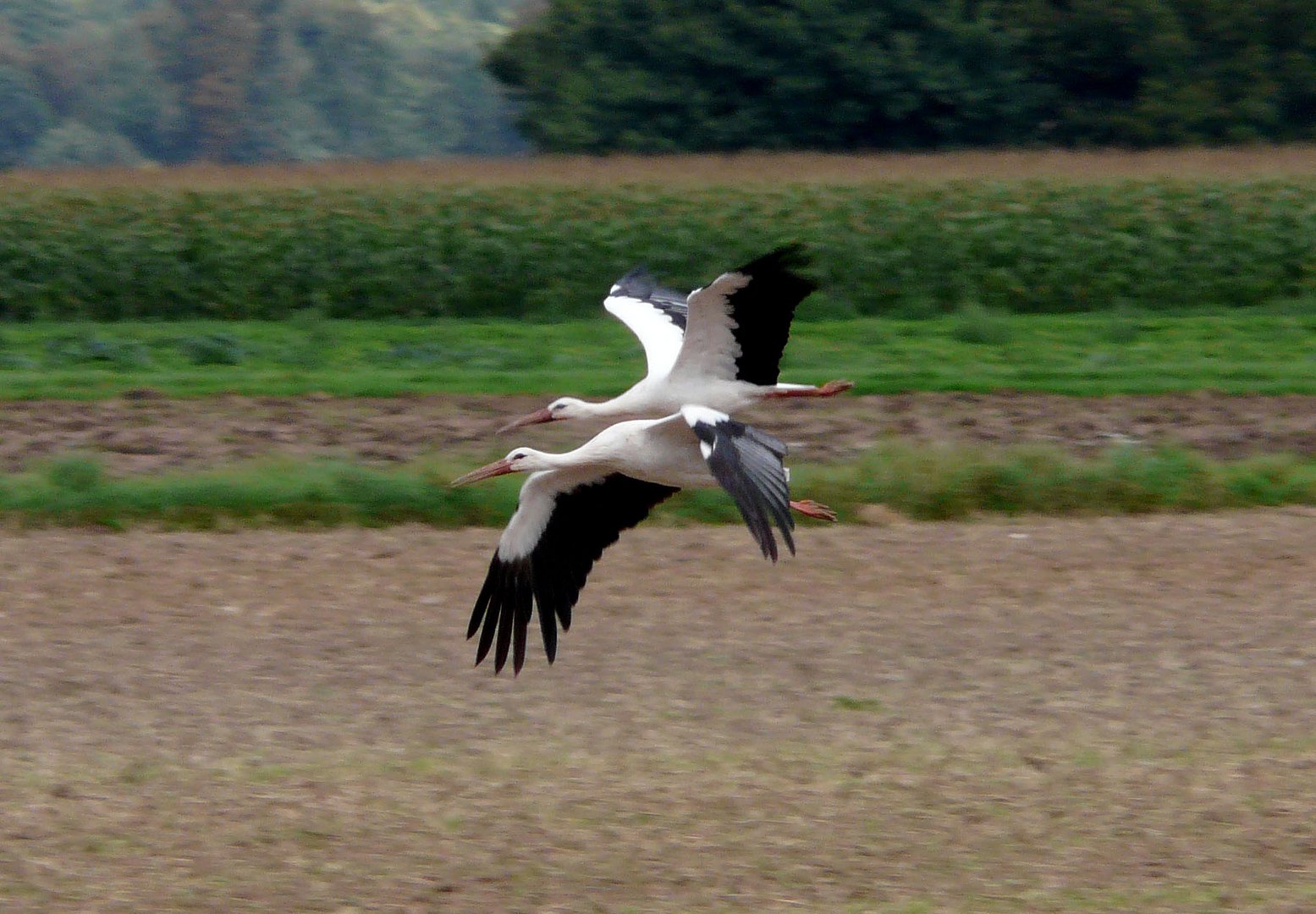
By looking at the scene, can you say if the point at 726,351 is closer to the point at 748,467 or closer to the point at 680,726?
the point at 748,467

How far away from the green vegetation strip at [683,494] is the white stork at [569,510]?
289 cm

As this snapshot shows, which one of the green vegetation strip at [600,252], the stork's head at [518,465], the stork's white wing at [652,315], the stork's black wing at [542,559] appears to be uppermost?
the green vegetation strip at [600,252]

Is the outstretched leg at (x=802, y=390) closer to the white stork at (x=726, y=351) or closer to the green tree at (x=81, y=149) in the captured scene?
the white stork at (x=726, y=351)

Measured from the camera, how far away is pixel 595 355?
44.1 ft

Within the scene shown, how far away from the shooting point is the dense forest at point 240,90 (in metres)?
44.9

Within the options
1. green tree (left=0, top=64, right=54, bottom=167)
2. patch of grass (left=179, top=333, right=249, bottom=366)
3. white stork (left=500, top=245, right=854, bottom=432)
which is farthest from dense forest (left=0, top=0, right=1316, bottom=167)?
green tree (left=0, top=64, right=54, bottom=167)

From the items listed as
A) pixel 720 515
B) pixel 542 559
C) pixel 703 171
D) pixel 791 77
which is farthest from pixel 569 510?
pixel 791 77

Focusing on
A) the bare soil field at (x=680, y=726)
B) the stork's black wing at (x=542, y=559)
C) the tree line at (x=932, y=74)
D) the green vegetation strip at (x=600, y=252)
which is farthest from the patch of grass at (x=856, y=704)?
the tree line at (x=932, y=74)

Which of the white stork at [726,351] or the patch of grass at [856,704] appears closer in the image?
the white stork at [726,351]

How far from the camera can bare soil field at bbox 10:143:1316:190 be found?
18.8 meters

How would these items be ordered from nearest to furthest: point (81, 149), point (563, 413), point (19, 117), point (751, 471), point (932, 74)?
1. point (751, 471)
2. point (563, 413)
3. point (932, 74)
4. point (81, 149)
5. point (19, 117)

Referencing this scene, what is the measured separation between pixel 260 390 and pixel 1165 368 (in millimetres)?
5960

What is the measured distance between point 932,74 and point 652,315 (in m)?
16.6

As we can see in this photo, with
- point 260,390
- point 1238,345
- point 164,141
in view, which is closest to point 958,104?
point 1238,345
